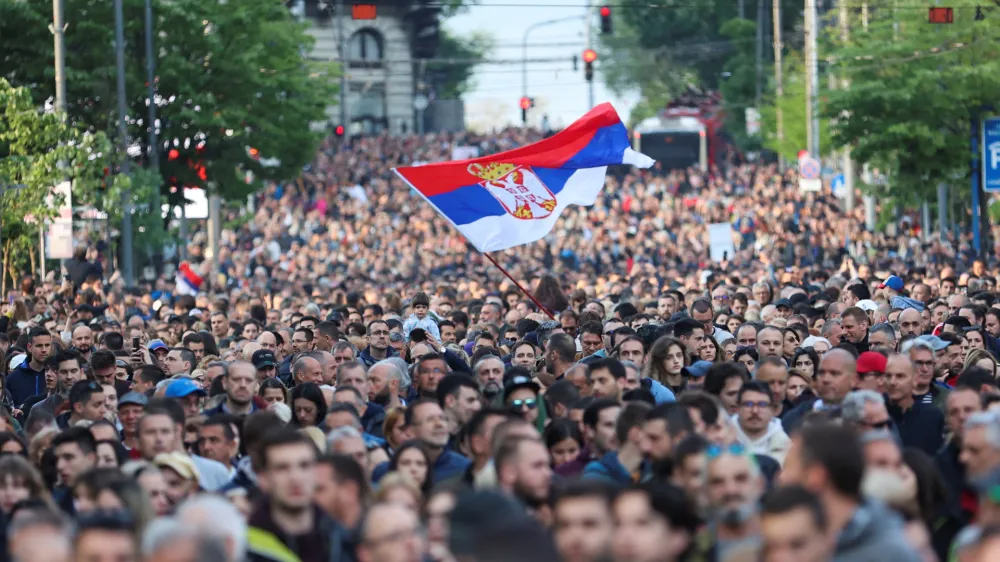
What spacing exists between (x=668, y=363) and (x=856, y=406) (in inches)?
149

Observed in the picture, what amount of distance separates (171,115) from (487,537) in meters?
32.6

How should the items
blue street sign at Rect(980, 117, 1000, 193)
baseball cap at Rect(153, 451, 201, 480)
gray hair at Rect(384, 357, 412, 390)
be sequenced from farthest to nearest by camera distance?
1. blue street sign at Rect(980, 117, 1000, 193)
2. gray hair at Rect(384, 357, 412, 390)
3. baseball cap at Rect(153, 451, 201, 480)

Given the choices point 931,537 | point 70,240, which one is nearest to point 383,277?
point 70,240

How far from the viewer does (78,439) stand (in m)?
10.6

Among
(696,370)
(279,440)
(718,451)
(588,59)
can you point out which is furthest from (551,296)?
(588,59)

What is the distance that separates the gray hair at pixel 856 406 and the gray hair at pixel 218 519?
372cm

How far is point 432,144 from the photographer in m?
81.9

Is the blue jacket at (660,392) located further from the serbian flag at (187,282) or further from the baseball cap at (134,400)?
the serbian flag at (187,282)

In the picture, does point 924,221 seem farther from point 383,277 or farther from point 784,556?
point 784,556

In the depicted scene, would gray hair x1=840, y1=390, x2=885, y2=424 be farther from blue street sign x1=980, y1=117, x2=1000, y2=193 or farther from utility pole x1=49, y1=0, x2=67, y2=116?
blue street sign x1=980, y1=117, x2=1000, y2=193

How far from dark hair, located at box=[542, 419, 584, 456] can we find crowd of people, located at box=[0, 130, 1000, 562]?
27 mm

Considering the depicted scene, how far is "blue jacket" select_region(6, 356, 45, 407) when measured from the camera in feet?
57.2

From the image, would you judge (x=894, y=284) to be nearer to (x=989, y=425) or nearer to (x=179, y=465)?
(x=179, y=465)

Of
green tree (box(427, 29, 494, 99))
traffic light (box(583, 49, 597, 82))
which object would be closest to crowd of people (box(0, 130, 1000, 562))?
traffic light (box(583, 49, 597, 82))
